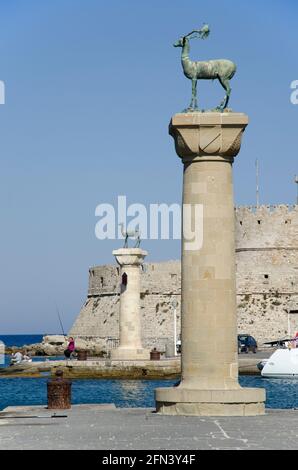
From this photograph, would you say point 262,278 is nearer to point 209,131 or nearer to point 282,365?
point 282,365

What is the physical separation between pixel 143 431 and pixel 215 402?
105 inches

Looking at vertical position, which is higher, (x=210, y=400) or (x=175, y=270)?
(x=175, y=270)

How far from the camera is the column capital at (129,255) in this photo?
133ft

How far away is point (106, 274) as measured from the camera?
76.8 metres

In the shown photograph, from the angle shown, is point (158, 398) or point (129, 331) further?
point (129, 331)

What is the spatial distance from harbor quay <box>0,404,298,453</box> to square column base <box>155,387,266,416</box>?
0.30 meters

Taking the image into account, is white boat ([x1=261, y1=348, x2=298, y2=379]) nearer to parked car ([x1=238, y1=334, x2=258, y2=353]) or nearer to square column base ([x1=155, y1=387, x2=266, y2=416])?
parked car ([x1=238, y1=334, x2=258, y2=353])

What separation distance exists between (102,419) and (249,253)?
171ft

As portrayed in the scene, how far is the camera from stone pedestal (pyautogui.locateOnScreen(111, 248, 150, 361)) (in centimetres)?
4066

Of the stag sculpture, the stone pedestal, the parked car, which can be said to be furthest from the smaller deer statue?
the stag sculpture

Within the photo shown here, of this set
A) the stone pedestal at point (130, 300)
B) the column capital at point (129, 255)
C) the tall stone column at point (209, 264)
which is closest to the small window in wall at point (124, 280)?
the stone pedestal at point (130, 300)

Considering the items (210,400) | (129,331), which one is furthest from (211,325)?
(129,331)

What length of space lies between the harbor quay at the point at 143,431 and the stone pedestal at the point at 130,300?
24.4 metres
